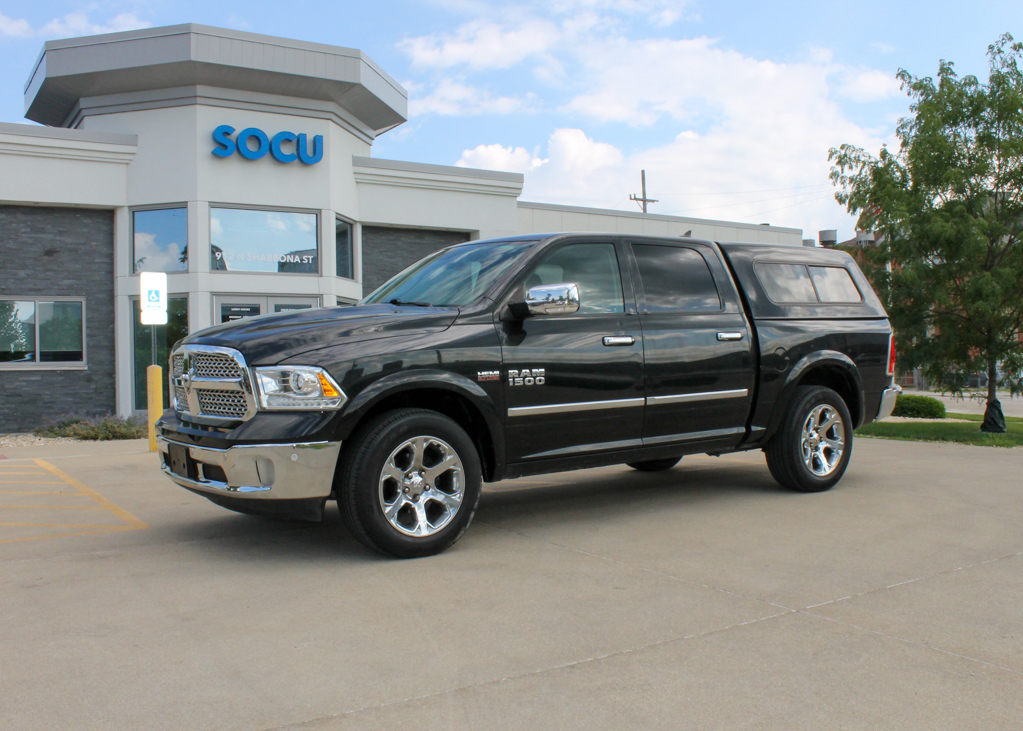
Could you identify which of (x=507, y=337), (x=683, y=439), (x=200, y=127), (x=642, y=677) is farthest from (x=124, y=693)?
(x=200, y=127)

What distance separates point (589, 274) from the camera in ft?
19.9

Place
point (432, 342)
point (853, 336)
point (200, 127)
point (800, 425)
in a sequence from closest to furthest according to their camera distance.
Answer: point (432, 342)
point (800, 425)
point (853, 336)
point (200, 127)

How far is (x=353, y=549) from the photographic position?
534 cm

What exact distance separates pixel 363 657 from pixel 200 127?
1537 cm

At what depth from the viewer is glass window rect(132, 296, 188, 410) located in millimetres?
17031

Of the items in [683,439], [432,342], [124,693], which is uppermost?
→ [432,342]

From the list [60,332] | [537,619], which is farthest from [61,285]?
[537,619]

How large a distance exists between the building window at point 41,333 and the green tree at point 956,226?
14344mm

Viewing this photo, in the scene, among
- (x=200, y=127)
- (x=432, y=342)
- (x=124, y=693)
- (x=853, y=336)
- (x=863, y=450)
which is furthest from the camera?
(x=200, y=127)

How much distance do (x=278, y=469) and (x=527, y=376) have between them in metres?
1.62

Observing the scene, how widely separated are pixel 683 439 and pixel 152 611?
12.1 feet

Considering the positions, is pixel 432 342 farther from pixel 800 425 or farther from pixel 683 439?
pixel 800 425

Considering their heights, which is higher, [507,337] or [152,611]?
[507,337]

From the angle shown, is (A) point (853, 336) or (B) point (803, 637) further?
(A) point (853, 336)
